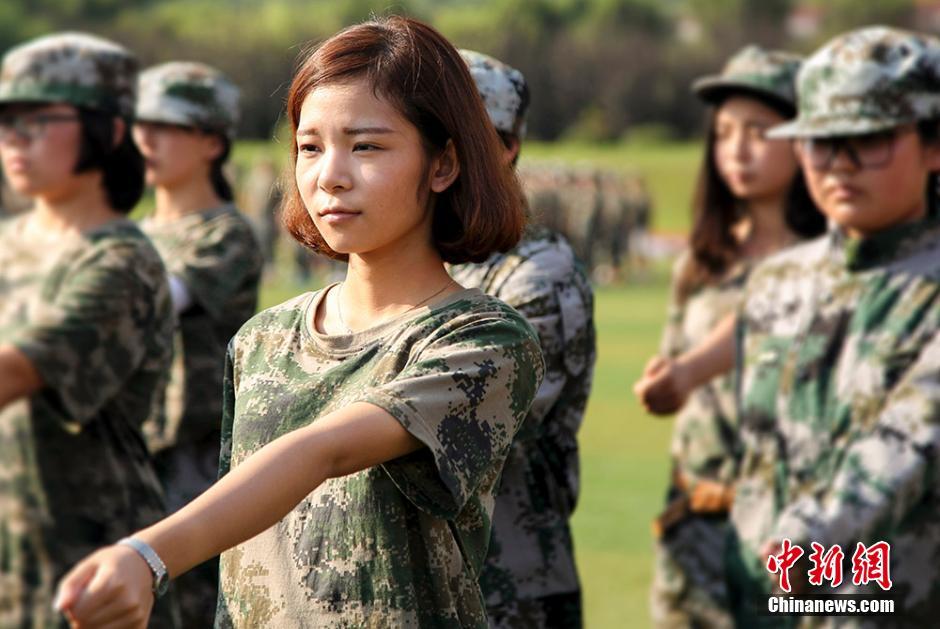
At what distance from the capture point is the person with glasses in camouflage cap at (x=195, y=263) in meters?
6.09

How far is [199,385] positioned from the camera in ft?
20.1

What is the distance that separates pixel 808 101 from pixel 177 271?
2340 mm

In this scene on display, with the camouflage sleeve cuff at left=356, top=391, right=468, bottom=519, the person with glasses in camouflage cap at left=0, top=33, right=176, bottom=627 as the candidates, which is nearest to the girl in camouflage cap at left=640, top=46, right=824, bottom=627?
the person with glasses in camouflage cap at left=0, top=33, right=176, bottom=627

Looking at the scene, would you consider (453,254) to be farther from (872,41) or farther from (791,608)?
(872,41)

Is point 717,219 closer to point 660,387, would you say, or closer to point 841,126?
point 660,387

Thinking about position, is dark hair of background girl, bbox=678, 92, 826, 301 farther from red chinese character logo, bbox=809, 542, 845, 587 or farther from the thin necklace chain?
the thin necklace chain

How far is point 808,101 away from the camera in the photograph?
5047 millimetres

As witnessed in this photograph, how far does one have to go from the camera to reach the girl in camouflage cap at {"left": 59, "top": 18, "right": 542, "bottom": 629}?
107 inches

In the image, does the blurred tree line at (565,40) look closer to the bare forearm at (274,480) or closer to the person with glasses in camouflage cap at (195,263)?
the person with glasses in camouflage cap at (195,263)

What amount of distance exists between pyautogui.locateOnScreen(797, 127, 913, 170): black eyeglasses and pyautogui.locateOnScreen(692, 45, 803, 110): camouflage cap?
1.78 m

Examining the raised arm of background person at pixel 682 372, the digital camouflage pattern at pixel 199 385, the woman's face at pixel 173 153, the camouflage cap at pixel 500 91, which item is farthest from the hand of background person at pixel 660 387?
the woman's face at pixel 173 153

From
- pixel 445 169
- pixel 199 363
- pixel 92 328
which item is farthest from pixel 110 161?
pixel 445 169

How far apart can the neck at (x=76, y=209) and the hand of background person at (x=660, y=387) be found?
1688 millimetres

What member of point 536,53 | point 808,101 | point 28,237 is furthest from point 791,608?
point 536,53
